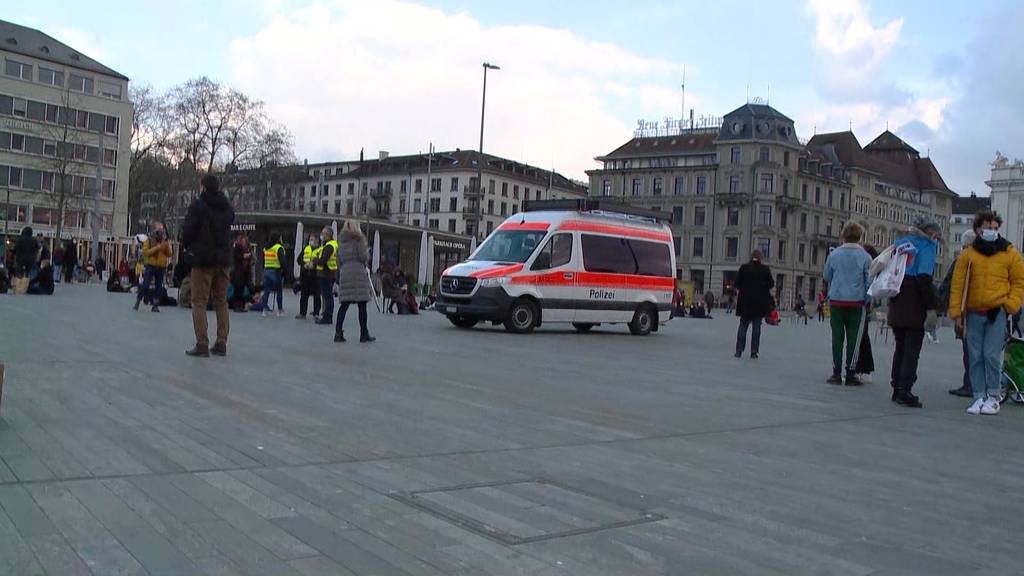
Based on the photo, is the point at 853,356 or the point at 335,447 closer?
the point at 335,447

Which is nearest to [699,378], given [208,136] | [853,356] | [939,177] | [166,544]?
[853,356]

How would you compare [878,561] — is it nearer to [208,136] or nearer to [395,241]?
[395,241]

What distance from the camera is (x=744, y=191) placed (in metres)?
96.5

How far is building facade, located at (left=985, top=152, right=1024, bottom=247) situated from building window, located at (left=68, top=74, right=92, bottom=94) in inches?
4432

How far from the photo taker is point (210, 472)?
16.9 ft

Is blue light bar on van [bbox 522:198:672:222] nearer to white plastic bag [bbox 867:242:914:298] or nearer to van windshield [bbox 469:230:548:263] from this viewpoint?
van windshield [bbox 469:230:548:263]

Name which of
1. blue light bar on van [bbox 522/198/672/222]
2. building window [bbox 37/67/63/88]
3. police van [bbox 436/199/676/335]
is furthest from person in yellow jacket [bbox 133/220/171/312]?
building window [bbox 37/67/63/88]

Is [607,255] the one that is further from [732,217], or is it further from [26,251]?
[732,217]

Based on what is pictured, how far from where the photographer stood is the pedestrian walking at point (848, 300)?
39.2 feet

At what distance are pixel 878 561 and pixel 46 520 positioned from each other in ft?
12.3

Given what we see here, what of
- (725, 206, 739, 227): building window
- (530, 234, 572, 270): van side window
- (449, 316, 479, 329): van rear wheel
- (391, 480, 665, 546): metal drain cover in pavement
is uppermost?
(725, 206, 739, 227): building window

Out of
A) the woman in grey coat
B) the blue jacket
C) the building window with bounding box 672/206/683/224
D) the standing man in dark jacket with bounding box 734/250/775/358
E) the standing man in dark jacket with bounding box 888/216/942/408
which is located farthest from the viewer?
the building window with bounding box 672/206/683/224

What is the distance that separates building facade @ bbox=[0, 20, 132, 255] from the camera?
82.2 meters

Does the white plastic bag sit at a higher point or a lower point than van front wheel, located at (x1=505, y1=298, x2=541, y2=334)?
higher
